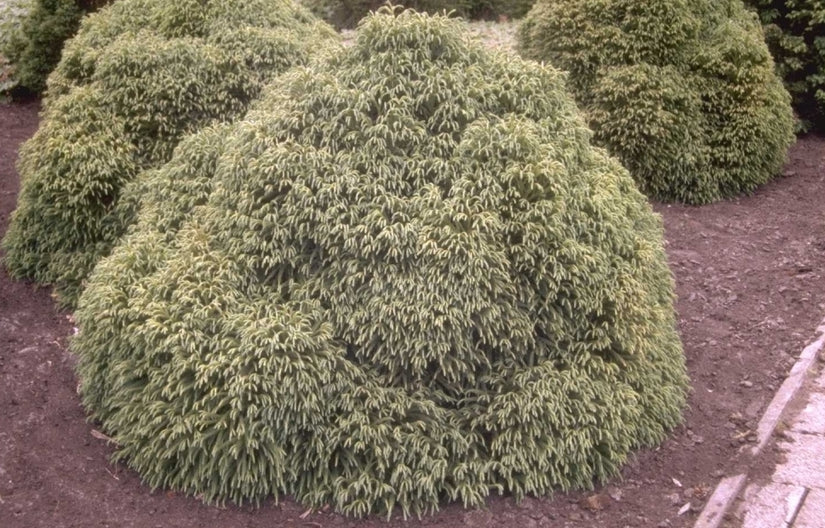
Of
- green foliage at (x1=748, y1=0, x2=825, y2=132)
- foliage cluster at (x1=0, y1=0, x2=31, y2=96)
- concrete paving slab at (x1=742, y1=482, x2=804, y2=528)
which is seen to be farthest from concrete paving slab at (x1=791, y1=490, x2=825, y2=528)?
foliage cluster at (x1=0, y1=0, x2=31, y2=96)

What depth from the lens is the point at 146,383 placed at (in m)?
4.06

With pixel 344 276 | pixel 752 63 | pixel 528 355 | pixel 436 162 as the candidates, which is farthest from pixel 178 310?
pixel 752 63

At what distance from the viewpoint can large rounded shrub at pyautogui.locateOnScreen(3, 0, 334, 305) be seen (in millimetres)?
5285

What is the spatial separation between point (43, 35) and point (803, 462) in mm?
7488

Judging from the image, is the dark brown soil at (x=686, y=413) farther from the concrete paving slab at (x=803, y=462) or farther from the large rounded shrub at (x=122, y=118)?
the large rounded shrub at (x=122, y=118)

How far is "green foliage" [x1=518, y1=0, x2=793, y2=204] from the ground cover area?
11.9 inches

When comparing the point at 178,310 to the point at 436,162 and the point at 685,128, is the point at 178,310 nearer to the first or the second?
the point at 436,162

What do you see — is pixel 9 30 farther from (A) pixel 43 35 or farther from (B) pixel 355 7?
(B) pixel 355 7

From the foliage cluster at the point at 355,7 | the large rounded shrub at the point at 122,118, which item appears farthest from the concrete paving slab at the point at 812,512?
the foliage cluster at the point at 355,7

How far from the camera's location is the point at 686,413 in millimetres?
4672

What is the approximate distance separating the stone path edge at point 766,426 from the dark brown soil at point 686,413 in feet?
0.16

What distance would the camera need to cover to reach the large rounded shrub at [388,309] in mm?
3812

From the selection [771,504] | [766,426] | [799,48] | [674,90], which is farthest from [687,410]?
[799,48]

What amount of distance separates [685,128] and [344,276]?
12.6 ft
